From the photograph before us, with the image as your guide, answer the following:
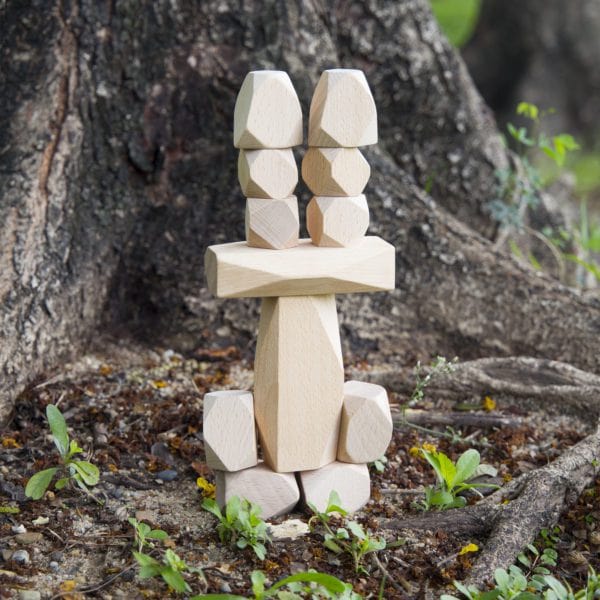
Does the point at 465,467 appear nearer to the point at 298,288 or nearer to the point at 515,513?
the point at 515,513

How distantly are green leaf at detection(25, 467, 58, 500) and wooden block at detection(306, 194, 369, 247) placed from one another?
1.00 m

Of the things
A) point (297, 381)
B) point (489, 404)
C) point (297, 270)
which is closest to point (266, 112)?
point (297, 270)

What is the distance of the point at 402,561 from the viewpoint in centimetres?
235

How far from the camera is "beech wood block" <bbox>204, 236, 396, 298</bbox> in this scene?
2.30 meters

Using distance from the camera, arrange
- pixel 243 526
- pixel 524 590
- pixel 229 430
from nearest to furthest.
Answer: pixel 524 590 < pixel 243 526 < pixel 229 430

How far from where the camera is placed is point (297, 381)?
244 cm

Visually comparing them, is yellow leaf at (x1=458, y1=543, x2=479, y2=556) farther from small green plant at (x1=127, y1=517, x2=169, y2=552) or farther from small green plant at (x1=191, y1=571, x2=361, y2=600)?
small green plant at (x1=127, y1=517, x2=169, y2=552)

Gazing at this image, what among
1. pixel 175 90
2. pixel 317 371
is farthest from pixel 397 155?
pixel 317 371

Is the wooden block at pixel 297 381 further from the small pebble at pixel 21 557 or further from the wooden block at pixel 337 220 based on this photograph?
the small pebble at pixel 21 557

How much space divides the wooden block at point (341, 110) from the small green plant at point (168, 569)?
1138 millimetres

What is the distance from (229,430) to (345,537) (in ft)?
1.41

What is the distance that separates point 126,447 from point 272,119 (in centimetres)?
121

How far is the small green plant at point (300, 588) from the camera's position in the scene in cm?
206

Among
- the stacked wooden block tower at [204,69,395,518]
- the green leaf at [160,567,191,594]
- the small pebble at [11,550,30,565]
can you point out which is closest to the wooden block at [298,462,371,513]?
the stacked wooden block tower at [204,69,395,518]
